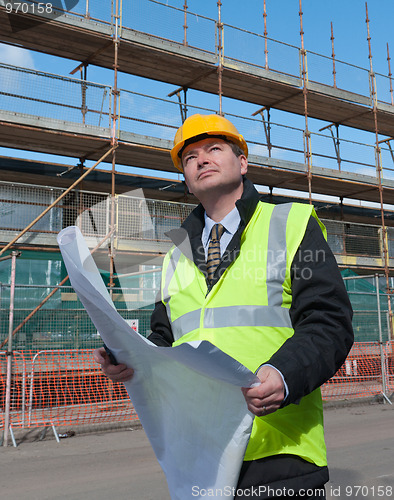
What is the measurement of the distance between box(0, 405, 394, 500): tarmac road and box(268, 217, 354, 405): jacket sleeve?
350 cm

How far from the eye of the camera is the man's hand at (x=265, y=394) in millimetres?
1265

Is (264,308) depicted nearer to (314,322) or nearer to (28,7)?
(314,322)

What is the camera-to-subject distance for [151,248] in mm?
11867

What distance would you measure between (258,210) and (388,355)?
1081 cm

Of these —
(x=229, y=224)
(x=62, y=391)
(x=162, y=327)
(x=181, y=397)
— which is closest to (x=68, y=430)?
(x=62, y=391)

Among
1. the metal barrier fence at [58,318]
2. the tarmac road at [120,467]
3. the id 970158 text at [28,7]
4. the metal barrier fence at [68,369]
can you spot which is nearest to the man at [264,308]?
the tarmac road at [120,467]

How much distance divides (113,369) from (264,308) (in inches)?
20.3

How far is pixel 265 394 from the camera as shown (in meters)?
1.26

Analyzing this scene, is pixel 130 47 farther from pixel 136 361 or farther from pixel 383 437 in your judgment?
pixel 136 361

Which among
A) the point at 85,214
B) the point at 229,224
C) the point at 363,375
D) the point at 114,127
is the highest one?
the point at 114,127

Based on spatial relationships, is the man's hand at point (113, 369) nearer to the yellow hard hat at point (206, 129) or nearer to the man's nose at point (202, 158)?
the man's nose at point (202, 158)

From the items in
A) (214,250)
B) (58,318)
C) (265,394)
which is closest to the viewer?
(265,394)

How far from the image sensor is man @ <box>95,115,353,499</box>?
1.45 meters

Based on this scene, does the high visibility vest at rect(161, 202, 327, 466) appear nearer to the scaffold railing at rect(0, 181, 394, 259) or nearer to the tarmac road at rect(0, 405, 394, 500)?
the tarmac road at rect(0, 405, 394, 500)
